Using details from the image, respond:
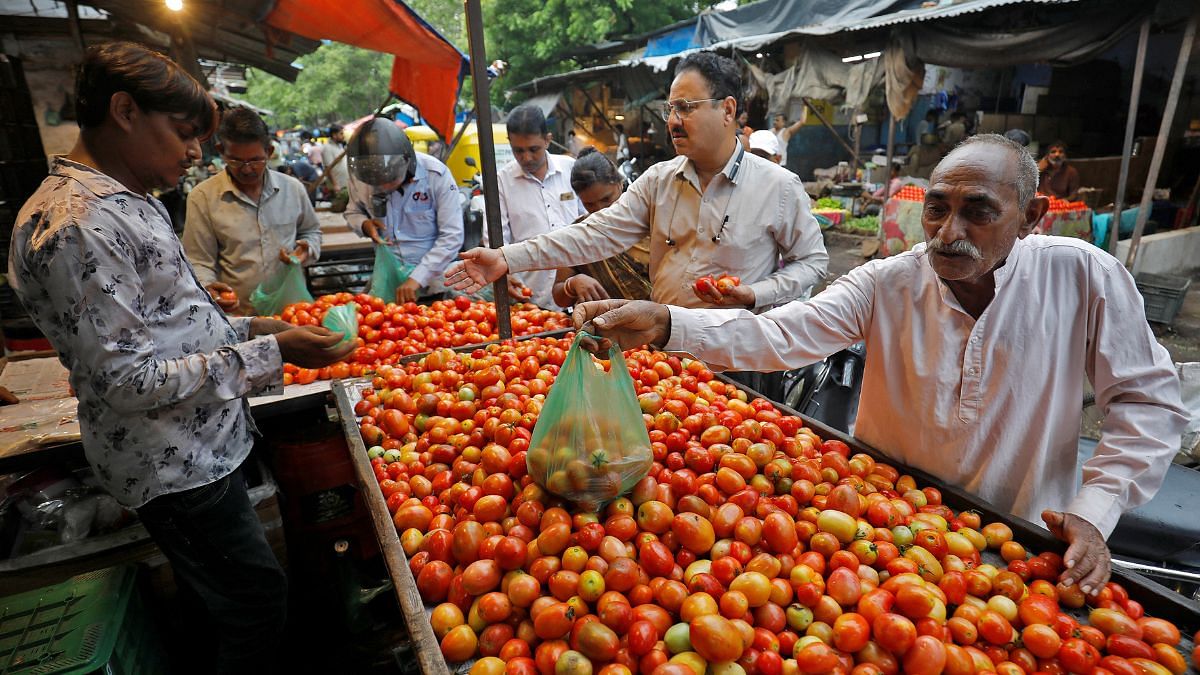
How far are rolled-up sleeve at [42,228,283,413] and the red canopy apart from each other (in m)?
4.26

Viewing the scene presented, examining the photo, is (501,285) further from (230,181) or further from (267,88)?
(267,88)

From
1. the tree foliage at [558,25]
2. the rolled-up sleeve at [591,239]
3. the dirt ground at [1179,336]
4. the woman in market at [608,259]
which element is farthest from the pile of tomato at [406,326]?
the tree foliage at [558,25]

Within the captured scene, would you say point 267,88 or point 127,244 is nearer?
point 127,244

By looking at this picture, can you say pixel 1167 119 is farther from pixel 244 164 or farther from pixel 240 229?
pixel 240 229

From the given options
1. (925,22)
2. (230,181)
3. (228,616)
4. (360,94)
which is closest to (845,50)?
(925,22)

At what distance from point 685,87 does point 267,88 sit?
5031 cm

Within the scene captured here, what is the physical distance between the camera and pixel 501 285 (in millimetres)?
3609

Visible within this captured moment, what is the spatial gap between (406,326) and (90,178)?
2153mm

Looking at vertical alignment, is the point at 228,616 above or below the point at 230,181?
below

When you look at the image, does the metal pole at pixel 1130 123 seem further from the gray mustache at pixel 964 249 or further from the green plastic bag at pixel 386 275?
the green plastic bag at pixel 386 275

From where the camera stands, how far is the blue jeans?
7.32 ft

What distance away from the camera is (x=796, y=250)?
3377 millimetres

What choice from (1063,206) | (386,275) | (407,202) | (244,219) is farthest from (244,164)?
(1063,206)

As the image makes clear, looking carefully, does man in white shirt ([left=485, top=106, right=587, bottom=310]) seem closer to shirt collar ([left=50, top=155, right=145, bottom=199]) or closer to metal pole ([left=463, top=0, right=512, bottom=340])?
metal pole ([left=463, top=0, right=512, bottom=340])
